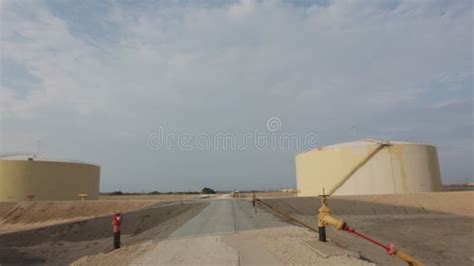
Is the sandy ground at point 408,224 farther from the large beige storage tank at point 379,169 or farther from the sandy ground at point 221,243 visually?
the large beige storage tank at point 379,169

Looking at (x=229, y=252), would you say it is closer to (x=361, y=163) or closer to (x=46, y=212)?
(x=46, y=212)

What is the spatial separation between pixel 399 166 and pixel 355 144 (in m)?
6.25

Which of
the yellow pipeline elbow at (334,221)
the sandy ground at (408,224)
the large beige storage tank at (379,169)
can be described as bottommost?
the sandy ground at (408,224)

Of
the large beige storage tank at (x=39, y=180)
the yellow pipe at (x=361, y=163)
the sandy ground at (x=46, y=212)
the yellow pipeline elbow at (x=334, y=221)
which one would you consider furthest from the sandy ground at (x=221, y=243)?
the large beige storage tank at (x=39, y=180)

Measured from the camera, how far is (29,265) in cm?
1175

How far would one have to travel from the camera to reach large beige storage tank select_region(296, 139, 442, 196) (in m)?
46.2

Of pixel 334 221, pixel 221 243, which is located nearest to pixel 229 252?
pixel 221 243

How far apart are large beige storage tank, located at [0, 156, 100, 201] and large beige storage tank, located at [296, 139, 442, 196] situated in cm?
3992

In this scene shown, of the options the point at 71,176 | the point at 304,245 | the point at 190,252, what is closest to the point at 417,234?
the point at 304,245

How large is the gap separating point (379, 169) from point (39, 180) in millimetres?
49860

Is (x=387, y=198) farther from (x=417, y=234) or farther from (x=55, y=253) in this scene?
(x=55, y=253)

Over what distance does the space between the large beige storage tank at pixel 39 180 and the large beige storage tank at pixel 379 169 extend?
39924 millimetres

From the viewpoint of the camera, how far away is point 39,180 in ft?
181

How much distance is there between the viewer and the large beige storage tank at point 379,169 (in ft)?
152
